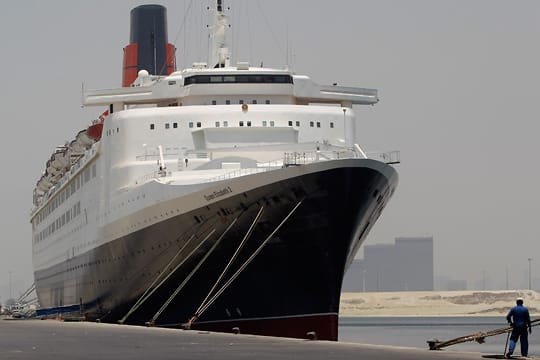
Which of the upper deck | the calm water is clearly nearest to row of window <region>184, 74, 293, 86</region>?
the upper deck

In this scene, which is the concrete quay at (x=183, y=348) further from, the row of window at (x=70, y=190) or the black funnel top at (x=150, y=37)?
the black funnel top at (x=150, y=37)

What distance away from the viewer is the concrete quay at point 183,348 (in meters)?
20.2

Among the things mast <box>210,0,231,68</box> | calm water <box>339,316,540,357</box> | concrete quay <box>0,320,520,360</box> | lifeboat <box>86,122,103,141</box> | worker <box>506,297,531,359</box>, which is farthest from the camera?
calm water <box>339,316,540,357</box>

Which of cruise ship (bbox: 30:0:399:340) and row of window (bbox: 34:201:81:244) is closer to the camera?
cruise ship (bbox: 30:0:399:340)

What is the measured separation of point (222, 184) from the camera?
3431 cm

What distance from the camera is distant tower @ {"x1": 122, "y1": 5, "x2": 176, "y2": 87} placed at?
69000 millimetres

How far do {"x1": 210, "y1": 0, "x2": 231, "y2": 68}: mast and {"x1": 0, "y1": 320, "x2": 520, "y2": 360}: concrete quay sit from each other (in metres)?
19.2

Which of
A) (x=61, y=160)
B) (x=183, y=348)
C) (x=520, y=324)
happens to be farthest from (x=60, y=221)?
(x=520, y=324)

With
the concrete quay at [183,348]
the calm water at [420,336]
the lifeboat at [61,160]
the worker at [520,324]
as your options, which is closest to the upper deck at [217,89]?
the calm water at [420,336]

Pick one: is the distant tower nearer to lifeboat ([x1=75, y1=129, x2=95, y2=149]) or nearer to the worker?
lifeboat ([x1=75, y1=129, x2=95, y2=149])

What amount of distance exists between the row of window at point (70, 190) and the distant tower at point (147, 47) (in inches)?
357

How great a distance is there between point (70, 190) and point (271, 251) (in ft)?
69.2

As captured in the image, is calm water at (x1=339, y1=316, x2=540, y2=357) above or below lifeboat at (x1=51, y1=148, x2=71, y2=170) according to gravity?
below

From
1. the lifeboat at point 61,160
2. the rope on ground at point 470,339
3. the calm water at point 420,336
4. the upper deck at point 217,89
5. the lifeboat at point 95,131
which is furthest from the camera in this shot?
the lifeboat at point 61,160
